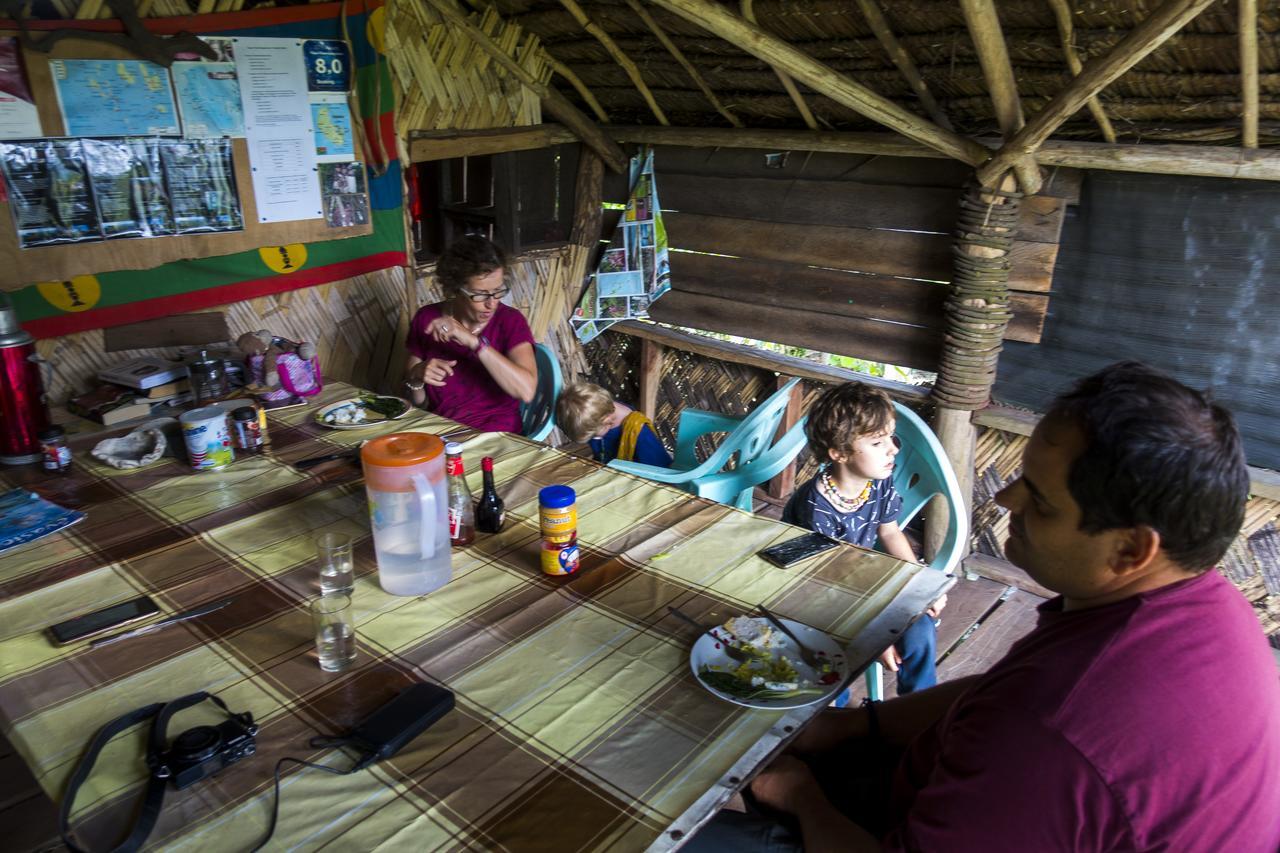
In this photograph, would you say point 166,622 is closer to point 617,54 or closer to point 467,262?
point 467,262

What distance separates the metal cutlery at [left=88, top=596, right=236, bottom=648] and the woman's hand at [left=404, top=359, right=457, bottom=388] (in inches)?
52.0

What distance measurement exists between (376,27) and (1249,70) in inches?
123

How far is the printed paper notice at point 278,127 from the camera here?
319cm

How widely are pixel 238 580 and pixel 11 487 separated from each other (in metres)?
0.94

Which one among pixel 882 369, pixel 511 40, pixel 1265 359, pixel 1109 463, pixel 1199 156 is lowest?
pixel 882 369

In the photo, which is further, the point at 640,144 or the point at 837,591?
the point at 640,144

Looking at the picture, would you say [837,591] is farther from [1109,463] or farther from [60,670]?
[60,670]

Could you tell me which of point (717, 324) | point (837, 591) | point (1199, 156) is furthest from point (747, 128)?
point (837, 591)

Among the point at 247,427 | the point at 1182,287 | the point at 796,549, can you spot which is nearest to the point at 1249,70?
the point at 1182,287

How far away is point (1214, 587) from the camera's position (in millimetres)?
1072

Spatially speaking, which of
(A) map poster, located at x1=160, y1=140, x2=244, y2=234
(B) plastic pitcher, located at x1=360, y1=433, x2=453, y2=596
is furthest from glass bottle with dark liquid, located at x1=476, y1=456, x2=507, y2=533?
(A) map poster, located at x1=160, y1=140, x2=244, y2=234

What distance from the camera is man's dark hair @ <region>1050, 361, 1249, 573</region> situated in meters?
1.02

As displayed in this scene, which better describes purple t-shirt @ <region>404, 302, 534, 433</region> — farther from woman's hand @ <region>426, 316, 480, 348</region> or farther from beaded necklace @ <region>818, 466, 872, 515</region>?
beaded necklace @ <region>818, 466, 872, 515</region>

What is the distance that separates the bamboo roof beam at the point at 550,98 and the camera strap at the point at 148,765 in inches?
129
